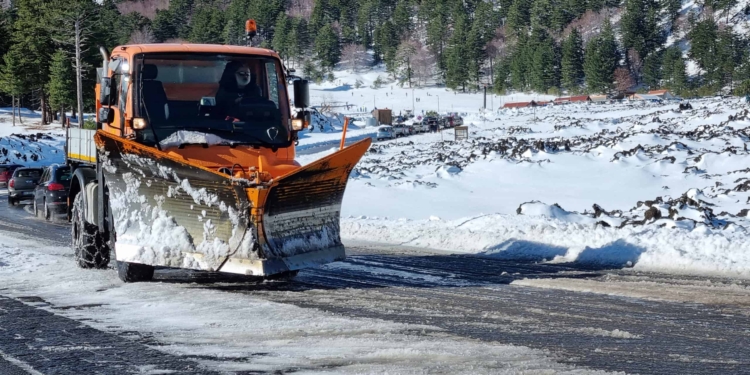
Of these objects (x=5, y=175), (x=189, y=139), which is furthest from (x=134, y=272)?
(x=5, y=175)

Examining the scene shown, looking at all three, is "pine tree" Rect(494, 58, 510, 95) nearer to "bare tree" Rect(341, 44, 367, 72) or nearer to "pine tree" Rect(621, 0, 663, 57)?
"pine tree" Rect(621, 0, 663, 57)


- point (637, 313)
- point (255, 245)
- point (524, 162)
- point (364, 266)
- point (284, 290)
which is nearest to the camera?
point (637, 313)

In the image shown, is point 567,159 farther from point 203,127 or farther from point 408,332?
point 408,332

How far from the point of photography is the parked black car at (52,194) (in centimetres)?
2172

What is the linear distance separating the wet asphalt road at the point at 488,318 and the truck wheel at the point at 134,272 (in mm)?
335

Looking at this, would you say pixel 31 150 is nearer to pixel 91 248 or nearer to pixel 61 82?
pixel 61 82

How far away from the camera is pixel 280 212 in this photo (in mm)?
8750

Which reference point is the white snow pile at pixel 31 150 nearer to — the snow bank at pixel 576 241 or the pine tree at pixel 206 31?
the snow bank at pixel 576 241

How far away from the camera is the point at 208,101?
9578 mm

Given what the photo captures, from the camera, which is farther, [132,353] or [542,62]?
[542,62]

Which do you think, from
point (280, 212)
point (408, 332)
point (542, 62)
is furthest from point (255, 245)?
point (542, 62)

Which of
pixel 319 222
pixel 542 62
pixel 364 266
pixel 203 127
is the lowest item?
pixel 364 266

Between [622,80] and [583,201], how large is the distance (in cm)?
13592

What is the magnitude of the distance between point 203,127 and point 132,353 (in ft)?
12.1
